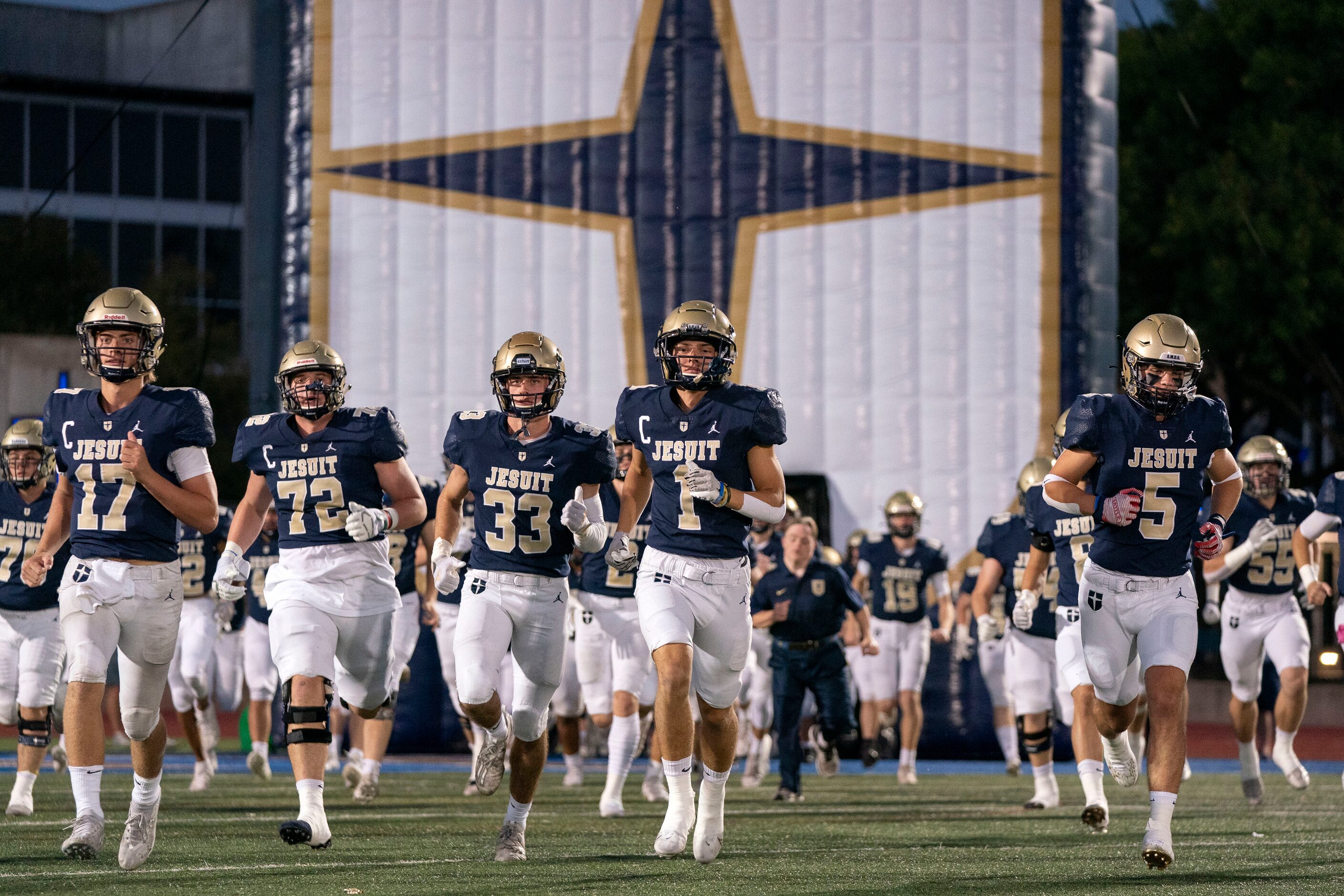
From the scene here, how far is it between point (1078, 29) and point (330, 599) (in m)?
9.76

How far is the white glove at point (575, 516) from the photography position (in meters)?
6.90

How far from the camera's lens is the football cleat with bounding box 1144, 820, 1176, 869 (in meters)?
6.63

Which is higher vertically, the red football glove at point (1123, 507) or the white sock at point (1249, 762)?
the red football glove at point (1123, 507)

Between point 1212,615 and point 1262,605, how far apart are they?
67cm

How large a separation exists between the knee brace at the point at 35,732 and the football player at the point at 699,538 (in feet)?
12.0

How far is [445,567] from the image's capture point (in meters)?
7.20

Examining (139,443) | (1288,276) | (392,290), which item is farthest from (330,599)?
(1288,276)

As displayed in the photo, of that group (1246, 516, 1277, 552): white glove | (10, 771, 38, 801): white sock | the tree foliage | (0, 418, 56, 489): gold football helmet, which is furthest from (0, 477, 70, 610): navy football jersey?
the tree foliage

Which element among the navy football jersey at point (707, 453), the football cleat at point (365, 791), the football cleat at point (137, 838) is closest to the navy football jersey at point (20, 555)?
the football cleat at point (365, 791)

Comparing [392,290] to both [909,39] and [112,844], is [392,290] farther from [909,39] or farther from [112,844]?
[112,844]

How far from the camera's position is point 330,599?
695 centimetres

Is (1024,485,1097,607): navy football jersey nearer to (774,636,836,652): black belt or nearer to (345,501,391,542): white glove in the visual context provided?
(774,636,836,652): black belt

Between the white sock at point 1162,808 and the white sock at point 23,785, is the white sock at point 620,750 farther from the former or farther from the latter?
the white sock at point 1162,808

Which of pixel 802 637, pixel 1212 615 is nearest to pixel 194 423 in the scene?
pixel 802 637
